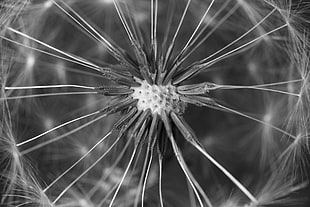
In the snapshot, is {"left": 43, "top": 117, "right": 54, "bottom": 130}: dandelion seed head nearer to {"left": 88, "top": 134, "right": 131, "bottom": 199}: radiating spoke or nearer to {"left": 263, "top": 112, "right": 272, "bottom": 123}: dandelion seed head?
{"left": 88, "top": 134, "right": 131, "bottom": 199}: radiating spoke

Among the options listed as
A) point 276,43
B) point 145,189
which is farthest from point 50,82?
point 276,43

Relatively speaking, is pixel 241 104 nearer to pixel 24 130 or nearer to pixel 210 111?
pixel 210 111

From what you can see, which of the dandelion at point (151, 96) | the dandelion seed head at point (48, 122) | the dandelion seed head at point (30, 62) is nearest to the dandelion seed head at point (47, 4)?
the dandelion at point (151, 96)

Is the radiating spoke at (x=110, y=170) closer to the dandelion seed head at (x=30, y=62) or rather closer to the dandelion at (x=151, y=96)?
the dandelion at (x=151, y=96)

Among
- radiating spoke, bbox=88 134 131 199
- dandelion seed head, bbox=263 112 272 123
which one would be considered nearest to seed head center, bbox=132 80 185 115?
radiating spoke, bbox=88 134 131 199

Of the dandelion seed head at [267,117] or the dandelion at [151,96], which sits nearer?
the dandelion at [151,96]

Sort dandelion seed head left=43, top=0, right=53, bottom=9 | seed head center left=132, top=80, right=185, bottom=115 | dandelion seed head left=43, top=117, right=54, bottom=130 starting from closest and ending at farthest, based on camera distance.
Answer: seed head center left=132, top=80, right=185, bottom=115, dandelion seed head left=43, top=0, right=53, bottom=9, dandelion seed head left=43, top=117, right=54, bottom=130

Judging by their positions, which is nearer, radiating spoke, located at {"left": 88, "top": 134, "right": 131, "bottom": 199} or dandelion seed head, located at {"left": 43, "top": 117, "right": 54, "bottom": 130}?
radiating spoke, located at {"left": 88, "top": 134, "right": 131, "bottom": 199}

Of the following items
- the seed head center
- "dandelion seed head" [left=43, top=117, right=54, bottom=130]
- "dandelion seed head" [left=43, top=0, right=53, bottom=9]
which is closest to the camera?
the seed head center
